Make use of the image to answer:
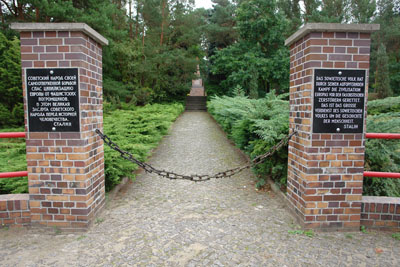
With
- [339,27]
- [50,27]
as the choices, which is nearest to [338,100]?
[339,27]

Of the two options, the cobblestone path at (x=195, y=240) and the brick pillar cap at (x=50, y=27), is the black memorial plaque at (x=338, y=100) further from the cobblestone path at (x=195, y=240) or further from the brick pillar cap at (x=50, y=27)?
the brick pillar cap at (x=50, y=27)

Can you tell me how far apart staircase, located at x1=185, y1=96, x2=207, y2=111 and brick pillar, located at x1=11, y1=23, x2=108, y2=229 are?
21599 millimetres

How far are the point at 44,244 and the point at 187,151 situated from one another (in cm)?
510

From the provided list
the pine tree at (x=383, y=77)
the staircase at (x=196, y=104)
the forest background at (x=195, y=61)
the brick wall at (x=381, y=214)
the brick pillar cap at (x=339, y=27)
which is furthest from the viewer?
the pine tree at (x=383, y=77)

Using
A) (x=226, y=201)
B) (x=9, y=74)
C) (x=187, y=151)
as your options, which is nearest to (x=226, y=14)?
(x=9, y=74)

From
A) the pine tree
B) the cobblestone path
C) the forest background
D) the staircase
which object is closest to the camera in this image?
the cobblestone path

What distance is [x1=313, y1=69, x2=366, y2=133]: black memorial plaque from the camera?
300 centimetres

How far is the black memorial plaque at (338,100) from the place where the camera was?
3.00 meters

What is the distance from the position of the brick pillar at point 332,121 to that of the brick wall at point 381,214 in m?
0.11

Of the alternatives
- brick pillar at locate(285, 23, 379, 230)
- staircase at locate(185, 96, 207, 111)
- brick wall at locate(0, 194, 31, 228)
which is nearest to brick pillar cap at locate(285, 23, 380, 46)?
brick pillar at locate(285, 23, 379, 230)

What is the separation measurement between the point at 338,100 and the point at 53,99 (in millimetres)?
3144

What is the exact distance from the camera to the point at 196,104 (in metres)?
25.5

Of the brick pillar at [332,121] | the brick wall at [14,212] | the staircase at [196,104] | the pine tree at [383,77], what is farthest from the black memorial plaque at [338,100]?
A: the pine tree at [383,77]

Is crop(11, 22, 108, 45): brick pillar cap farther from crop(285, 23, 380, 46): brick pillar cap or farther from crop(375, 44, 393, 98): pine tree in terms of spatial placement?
crop(375, 44, 393, 98): pine tree
